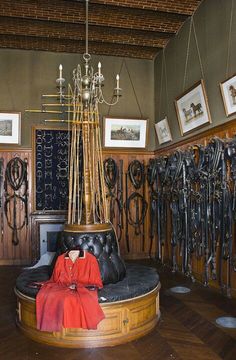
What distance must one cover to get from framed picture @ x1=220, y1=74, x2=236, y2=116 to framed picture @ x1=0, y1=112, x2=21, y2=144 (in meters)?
4.20

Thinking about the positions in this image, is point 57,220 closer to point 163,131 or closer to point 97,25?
point 163,131

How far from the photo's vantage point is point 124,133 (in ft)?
25.6

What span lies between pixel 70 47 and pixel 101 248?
4.88 m

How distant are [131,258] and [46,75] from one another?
13.9 feet

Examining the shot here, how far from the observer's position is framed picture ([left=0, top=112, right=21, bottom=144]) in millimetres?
7309

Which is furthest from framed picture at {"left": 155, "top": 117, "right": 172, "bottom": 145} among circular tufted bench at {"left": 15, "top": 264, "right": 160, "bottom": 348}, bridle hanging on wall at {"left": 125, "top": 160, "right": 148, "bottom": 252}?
circular tufted bench at {"left": 15, "top": 264, "right": 160, "bottom": 348}

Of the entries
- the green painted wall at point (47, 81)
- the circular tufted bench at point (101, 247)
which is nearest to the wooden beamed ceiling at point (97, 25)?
the green painted wall at point (47, 81)

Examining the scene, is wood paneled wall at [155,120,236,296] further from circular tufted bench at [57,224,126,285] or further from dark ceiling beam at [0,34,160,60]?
dark ceiling beam at [0,34,160,60]

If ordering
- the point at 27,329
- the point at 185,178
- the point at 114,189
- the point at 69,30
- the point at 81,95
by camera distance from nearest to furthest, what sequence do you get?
the point at 27,329 → the point at 81,95 → the point at 185,178 → the point at 69,30 → the point at 114,189

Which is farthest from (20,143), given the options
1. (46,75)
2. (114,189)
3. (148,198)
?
(148,198)

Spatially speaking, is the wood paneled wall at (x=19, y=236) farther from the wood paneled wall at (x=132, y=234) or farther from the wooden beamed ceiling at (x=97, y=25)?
the wooden beamed ceiling at (x=97, y=25)

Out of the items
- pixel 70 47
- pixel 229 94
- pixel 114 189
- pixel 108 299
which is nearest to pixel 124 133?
pixel 114 189

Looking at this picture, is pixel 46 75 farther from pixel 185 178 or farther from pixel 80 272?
pixel 80 272

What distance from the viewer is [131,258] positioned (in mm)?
7738
